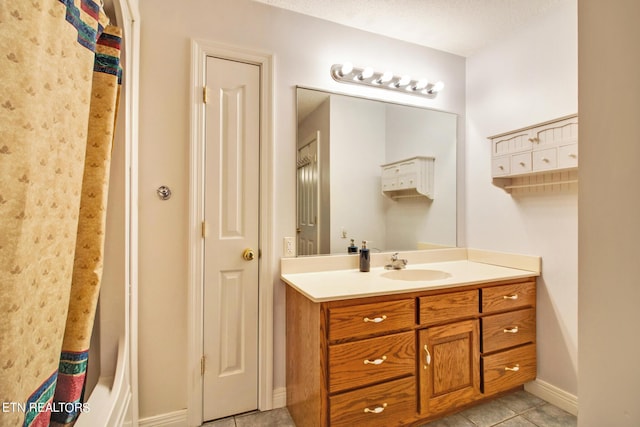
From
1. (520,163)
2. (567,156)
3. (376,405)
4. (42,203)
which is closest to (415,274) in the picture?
(376,405)

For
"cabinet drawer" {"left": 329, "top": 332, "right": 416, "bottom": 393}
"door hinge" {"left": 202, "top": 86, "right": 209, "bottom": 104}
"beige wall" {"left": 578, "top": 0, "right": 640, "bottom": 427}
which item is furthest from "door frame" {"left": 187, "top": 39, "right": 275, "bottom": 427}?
"beige wall" {"left": 578, "top": 0, "right": 640, "bottom": 427}

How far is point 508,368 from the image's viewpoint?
5.74 ft

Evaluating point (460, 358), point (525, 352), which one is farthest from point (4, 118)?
point (525, 352)

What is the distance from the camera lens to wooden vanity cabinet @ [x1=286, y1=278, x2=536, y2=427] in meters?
1.33

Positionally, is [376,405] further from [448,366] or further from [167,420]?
[167,420]

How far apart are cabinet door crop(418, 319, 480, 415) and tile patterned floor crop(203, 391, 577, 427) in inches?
5.3

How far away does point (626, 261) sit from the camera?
342 millimetres

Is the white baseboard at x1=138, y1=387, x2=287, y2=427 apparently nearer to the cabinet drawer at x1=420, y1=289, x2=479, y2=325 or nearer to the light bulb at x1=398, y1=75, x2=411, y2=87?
the cabinet drawer at x1=420, y1=289, x2=479, y2=325

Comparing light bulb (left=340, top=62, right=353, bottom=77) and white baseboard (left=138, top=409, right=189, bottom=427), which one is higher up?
light bulb (left=340, top=62, right=353, bottom=77)

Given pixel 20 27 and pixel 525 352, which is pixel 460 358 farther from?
pixel 20 27

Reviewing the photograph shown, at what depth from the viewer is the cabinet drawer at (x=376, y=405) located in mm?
1322

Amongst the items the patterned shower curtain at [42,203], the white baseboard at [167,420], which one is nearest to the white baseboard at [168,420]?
the white baseboard at [167,420]

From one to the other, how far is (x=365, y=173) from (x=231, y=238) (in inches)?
38.9

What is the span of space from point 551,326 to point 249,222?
1.94 m
